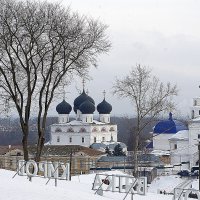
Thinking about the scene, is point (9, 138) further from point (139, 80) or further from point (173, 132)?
point (139, 80)

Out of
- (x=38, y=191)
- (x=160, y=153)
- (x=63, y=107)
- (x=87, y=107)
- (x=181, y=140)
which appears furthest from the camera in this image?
(x=63, y=107)

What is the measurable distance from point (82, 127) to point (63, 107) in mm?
4497

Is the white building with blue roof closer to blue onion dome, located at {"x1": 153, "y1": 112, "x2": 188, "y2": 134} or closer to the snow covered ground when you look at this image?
blue onion dome, located at {"x1": 153, "y1": 112, "x2": 188, "y2": 134}

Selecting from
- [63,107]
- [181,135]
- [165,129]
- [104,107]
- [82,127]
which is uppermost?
[104,107]

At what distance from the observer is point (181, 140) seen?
6384 cm

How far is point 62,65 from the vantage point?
76.6ft

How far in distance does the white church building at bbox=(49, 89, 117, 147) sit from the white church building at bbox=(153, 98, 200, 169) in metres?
12.4

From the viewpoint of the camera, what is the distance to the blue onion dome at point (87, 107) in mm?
76688

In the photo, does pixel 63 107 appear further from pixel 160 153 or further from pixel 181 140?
pixel 181 140

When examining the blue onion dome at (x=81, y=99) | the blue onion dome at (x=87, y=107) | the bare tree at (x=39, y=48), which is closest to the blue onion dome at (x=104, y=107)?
the blue onion dome at (x=81, y=99)

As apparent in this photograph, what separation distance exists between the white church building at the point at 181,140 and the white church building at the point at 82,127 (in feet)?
40.6

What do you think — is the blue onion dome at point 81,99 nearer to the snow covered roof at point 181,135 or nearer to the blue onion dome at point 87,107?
the blue onion dome at point 87,107

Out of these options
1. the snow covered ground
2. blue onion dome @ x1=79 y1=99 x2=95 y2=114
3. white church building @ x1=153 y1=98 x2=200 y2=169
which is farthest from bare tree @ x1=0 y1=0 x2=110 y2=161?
blue onion dome @ x1=79 y1=99 x2=95 y2=114

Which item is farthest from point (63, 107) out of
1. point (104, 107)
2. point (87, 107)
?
point (104, 107)
